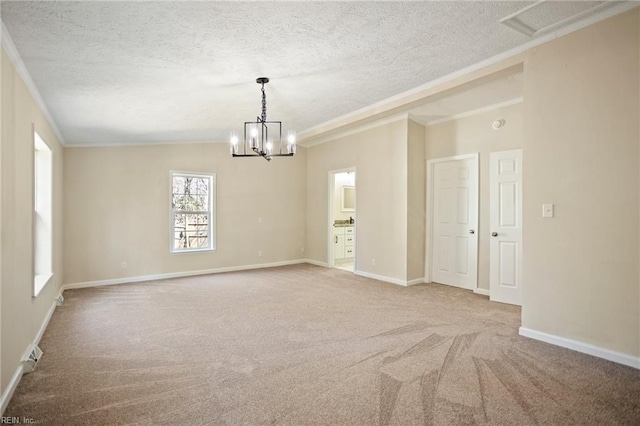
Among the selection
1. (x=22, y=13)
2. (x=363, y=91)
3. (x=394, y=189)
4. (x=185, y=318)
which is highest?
(x=363, y=91)

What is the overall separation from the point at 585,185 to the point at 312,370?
8.63ft

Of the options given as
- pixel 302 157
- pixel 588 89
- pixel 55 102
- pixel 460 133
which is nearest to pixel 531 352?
pixel 588 89

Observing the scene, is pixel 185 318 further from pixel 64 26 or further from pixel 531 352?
pixel 531 352

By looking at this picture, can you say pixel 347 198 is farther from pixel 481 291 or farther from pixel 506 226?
pixel 506 226

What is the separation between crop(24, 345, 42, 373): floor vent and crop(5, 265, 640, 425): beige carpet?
0.06 meters

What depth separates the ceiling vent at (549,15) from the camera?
2555 millimetres

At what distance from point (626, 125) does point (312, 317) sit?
10.7 ft

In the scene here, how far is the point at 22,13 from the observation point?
2084mm

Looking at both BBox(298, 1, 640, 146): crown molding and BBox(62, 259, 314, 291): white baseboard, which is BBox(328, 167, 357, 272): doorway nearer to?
BBox(62, 259, 314, 291): white baseboard

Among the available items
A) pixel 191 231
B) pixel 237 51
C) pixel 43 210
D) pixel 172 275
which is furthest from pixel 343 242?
pixel 237 51

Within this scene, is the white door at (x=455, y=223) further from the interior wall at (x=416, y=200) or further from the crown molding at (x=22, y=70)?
the crown molding at (x=22, y=70)

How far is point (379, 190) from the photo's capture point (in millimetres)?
5969

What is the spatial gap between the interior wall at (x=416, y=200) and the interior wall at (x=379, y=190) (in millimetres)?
85

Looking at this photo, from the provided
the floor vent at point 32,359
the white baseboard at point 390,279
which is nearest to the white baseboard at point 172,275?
the white baseboard at point 390,279
